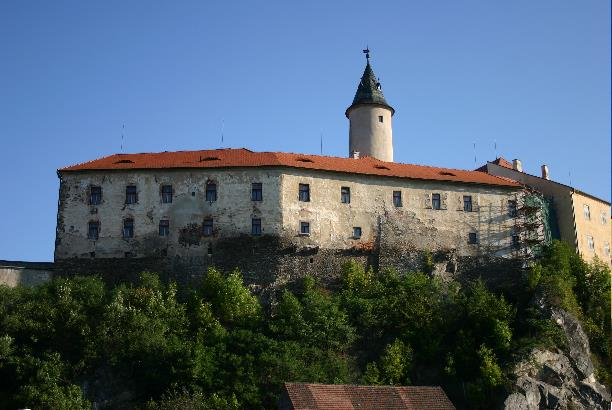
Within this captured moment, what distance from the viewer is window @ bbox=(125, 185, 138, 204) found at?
58.6m

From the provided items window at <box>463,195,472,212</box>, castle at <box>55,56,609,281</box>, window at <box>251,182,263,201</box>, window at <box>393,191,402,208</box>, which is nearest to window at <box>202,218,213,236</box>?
castle at <box>55,56,609,281</box>

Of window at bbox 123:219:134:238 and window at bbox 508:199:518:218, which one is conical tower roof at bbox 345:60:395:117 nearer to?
window at bbox 508:199:518:218

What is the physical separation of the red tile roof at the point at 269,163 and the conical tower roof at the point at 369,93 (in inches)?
380

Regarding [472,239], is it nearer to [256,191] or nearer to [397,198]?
[397,198]

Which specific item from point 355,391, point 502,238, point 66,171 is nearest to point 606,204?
point 502,238

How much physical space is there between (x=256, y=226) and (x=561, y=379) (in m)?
20.3

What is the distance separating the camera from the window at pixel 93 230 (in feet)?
190

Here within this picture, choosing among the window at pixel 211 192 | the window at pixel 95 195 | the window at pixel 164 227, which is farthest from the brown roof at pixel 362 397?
the window at pixel 95 195

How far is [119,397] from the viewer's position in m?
47.8

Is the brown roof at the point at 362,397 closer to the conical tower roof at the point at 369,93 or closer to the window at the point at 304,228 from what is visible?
the window at the point at 304,228

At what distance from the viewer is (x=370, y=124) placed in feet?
237

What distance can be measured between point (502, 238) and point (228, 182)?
61.3 feet

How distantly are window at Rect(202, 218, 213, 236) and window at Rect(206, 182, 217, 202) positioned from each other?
145 centimetres

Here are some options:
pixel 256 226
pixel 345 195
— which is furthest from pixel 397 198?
pixel 256 226
